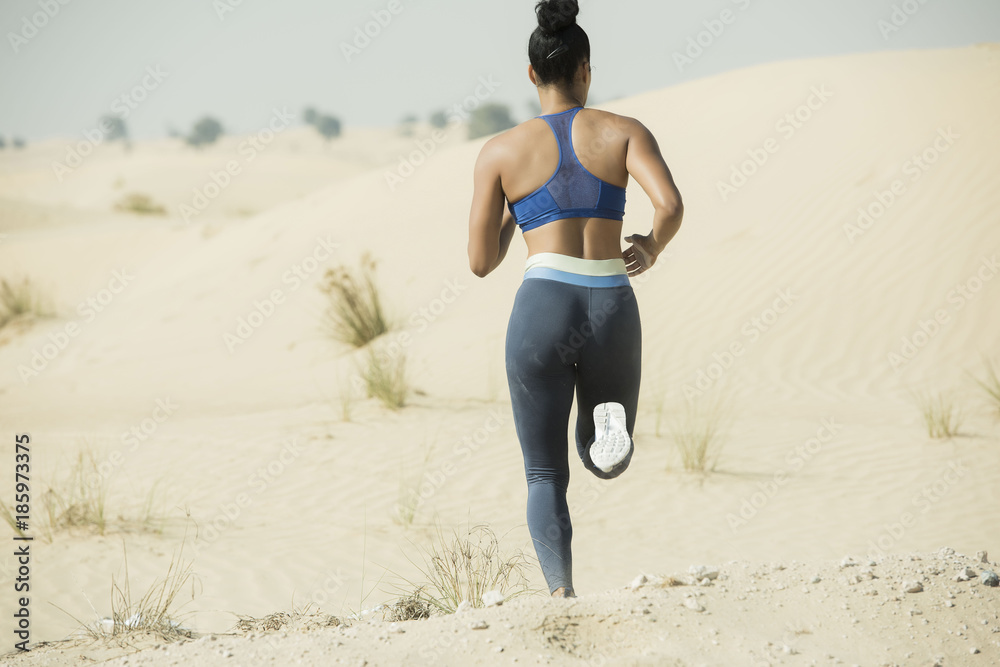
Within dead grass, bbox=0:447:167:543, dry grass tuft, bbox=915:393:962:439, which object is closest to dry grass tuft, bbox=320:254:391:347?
dead grass, bbox=0:447:167:543

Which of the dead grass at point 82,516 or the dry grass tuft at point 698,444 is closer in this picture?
the dead grass at point 82,516

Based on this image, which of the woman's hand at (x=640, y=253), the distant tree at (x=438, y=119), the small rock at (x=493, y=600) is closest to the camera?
the woman's hand at (x=640, y=253)

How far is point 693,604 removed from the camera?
101 inches

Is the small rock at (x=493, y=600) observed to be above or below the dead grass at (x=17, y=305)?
below

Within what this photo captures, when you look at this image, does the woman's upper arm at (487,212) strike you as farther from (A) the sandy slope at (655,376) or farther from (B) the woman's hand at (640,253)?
(A) the sandy slope at (655,376)

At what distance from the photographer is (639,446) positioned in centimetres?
666

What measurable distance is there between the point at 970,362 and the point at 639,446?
396 cm
